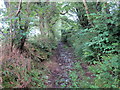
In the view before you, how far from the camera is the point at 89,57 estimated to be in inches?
199

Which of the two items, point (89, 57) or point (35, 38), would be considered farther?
point (35, 38)

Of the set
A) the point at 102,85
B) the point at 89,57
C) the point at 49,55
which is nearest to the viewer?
the point at 102,85

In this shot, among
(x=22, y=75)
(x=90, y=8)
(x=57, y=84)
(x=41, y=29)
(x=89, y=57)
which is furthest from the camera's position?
(x=41, y=29)

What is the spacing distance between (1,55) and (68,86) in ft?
9.50

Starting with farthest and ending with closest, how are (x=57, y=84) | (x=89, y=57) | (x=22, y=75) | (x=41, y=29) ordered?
(x=41, y=29) → (x=89, y=57) → (x=57, y=84) → (x=22, y=75)

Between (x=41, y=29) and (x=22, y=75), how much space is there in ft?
16.0

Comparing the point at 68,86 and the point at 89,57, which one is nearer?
the point at 68,86

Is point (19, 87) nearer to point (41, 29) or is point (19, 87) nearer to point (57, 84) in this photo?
point (57, 84)

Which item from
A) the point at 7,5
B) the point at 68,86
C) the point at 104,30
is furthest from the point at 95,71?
the point at 7,5

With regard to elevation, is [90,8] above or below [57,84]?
above

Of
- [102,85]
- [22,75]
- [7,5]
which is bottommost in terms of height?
[102,85]

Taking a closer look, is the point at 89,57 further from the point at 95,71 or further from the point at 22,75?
the point at 22,75

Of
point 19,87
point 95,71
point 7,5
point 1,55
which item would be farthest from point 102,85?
point 7,5

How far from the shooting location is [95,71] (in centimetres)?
382
